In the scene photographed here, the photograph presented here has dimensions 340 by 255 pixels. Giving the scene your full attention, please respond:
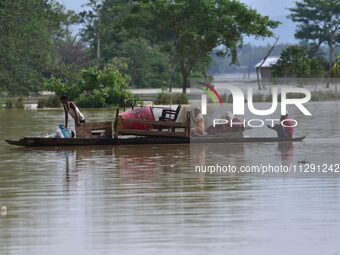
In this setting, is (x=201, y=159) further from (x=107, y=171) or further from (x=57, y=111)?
(x=57, y=111)

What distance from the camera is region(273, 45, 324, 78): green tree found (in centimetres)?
8906

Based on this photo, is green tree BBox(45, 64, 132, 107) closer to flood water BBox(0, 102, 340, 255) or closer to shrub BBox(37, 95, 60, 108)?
shrub BBox(37, 95, 60, 108)

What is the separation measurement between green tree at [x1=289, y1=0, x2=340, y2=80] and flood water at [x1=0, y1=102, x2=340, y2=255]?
82.8 meters

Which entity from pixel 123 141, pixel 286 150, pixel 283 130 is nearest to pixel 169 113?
pixel 123 141

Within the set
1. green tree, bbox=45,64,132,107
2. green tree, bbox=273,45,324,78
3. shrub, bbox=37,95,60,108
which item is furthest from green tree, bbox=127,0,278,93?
shrub, bbox=37,95,60,108

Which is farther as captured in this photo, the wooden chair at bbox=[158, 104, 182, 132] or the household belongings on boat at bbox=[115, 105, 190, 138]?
the wooden chair at bbox=[158, 104, 182, 132]

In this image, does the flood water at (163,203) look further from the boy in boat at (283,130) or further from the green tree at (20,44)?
the green tree at (20,44)

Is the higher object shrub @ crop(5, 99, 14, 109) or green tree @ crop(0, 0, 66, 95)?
green tree @ crop(0, 0, 66, 95)

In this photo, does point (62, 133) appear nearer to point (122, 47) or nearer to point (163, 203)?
point (163, 203)

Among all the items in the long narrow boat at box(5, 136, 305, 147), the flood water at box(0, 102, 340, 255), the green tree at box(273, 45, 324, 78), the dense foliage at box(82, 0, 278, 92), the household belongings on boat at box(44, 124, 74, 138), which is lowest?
the flood water at box(0, 102, 340, 255)

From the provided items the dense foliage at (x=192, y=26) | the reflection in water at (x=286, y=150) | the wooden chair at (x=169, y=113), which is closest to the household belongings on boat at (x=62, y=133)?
the wooden chair at (x=169, y=113)

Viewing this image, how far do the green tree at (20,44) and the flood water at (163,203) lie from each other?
44438 millimetres

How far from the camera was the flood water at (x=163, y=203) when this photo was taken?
53.9ft

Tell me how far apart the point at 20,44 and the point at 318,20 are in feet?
146
